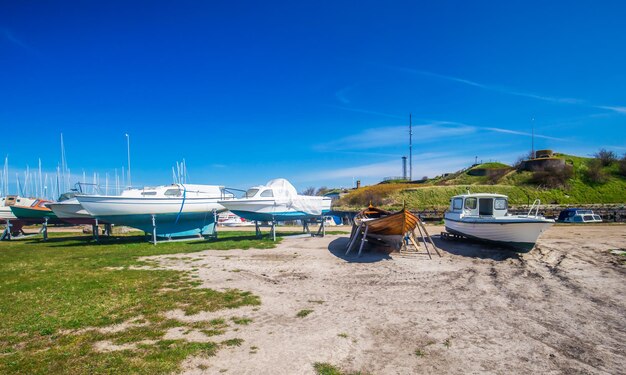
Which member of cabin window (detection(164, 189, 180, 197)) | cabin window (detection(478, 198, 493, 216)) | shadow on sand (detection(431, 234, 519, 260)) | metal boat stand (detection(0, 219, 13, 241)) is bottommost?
shadow on sand (detection(431, 234, 519, 260))

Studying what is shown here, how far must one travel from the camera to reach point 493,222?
49.6 ft

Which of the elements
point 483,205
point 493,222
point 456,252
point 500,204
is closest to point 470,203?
point 483,205

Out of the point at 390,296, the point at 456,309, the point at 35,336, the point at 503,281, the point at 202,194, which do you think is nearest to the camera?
the point at 35,336

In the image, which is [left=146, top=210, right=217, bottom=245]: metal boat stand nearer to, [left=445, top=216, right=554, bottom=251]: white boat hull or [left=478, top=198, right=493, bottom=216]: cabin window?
[left=445, top=216, right=554, bottom=251]: white boat hull

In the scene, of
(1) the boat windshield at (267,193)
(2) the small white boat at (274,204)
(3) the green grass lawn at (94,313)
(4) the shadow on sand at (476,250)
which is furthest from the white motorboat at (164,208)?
(4) the shadow on sand at (476,250)

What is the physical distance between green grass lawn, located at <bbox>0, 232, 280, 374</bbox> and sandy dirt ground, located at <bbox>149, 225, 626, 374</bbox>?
0.48m

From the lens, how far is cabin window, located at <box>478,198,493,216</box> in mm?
17781

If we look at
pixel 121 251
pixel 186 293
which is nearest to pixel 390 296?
pixel 186 293

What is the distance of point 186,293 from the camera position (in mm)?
9047

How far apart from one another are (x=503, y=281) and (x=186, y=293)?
10030 mm

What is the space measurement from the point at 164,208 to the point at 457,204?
18864 mm

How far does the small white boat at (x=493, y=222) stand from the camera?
14320mm

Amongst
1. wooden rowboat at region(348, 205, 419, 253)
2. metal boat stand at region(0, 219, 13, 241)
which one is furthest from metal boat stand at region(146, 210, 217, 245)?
metal boat stand at region(0, 219, 13, 241)

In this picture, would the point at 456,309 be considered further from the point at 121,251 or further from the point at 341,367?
the point at 121,251
